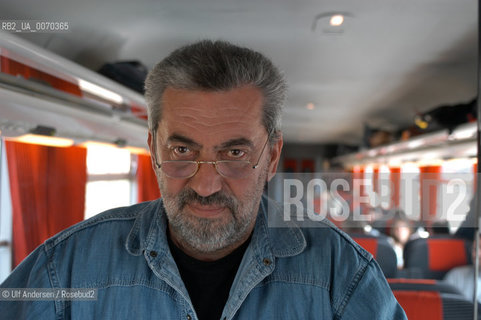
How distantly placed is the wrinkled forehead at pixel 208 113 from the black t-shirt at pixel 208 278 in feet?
1.44

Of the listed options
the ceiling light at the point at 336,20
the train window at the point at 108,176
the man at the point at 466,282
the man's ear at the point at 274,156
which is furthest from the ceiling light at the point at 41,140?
the man at the point at 466,282

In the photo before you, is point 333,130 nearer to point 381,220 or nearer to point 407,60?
point 407,60

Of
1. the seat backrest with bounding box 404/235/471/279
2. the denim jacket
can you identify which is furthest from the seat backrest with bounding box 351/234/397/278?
the seat backrest with bounding box 404/235/471/279

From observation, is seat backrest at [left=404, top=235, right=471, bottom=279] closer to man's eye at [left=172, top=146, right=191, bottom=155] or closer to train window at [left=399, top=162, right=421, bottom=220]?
train window at [left=399, top=162, right=421, bottom=220]

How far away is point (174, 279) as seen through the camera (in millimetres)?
1312

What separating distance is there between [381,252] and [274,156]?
1.82 feet

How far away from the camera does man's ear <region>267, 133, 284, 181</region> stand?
4.85 feet

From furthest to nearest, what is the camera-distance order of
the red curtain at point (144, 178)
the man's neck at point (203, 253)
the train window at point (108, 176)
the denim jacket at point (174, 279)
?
the red curtain at point (144, 178) → the train window at point (108, 176) → the man's neck at point (203, 253) → the denim jacket at point (174, 279)

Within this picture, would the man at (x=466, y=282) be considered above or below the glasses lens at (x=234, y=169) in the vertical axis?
below

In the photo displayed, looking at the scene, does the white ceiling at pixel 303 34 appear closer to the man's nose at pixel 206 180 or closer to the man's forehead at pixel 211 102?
the man's forehead at pixel 211 102

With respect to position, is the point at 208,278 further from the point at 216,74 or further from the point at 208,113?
the point at 216,74

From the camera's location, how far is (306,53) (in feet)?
11.7

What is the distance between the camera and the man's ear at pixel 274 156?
1.48 m

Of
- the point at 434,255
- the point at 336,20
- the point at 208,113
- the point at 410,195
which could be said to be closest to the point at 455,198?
the point at 410,195
